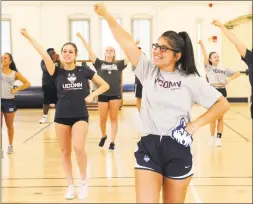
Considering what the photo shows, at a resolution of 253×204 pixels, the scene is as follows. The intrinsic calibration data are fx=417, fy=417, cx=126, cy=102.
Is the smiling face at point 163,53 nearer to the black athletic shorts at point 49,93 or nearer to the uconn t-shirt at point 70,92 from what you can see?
the uconn t-shirt at point 70,92

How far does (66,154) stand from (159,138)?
5.61 ft

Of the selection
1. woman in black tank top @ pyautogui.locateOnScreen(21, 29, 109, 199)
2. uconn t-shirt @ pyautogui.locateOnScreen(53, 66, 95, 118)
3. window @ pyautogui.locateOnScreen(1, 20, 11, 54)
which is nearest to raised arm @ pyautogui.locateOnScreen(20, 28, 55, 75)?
woman in black tank top @ pyautogui.locateOnScreen(21, 29, 109, 199)

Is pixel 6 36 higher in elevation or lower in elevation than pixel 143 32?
lower

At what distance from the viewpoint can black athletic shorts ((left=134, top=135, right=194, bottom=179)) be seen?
2.18 m

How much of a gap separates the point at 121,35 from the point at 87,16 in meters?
11.3

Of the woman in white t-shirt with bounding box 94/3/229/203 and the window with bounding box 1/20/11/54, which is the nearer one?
the woman in white t-shirt with bounding box 94/3/229/203

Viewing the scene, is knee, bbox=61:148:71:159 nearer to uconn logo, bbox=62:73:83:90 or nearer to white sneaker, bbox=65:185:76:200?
white sneaker, bbox=65:185:76:200

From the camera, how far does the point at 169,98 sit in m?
2.18

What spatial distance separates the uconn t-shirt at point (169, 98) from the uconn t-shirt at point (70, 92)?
4.95 feet

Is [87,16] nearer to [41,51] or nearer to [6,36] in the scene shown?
[6,36]

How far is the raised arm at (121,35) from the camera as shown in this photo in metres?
2.21

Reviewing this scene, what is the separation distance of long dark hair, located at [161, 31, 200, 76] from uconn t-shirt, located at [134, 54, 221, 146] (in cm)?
4

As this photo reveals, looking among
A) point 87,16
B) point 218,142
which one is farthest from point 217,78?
point 87,16

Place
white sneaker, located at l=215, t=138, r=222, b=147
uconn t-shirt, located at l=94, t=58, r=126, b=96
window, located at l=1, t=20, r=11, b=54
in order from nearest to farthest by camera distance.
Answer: uconn t-shirt, located at l=94, t=58, r=126, b=96 < white sneaker, located at l=215, t=138, r=222, b=147 < window, located at l=1, t=20, r=11, b=54
